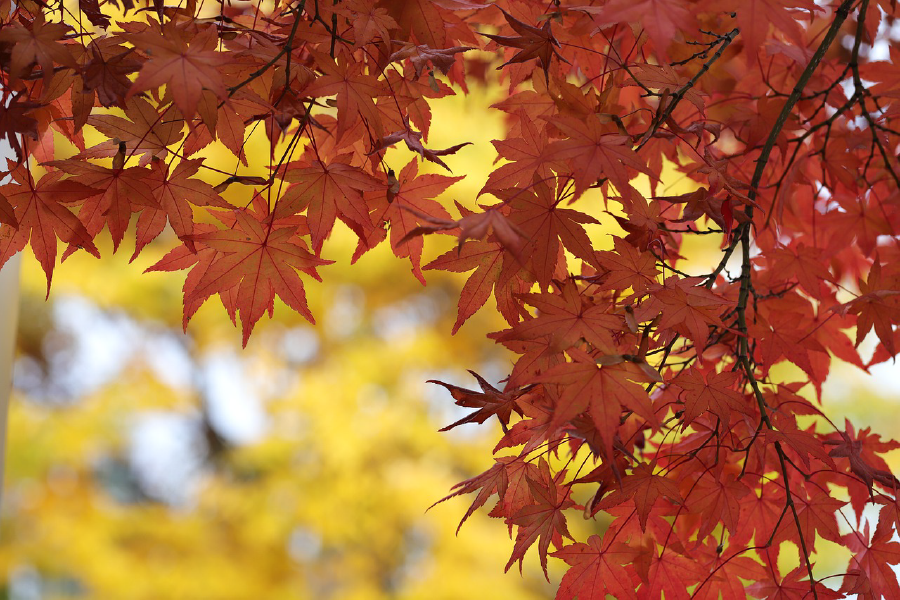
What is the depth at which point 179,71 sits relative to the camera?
507 mm

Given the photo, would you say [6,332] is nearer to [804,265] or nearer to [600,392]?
[600,392]

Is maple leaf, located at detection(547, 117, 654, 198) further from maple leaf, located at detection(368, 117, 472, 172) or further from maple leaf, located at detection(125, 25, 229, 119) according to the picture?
maple leaf, located at detection(125, 25, 229, 119)

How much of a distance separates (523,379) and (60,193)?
41 cm

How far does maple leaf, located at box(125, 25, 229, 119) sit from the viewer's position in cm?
49

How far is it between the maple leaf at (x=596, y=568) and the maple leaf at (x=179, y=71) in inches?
18.7

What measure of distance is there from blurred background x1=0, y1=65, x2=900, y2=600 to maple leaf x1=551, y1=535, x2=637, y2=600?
2.11 metres

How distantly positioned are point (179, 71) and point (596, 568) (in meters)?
0.53

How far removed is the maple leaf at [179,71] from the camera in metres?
0.49

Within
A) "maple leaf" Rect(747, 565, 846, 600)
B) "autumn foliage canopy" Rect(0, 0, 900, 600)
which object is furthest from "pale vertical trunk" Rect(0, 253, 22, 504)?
"maple leaf" Rect(747, 565, 846, 600)

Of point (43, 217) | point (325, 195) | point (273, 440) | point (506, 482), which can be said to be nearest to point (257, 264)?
point (325, 195)

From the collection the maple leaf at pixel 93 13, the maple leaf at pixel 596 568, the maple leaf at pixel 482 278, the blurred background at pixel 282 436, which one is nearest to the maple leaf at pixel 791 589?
the maple leaf at pixel 596 568

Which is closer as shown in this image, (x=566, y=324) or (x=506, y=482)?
(x=566, y=324)

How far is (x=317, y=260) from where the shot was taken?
0.64 metres

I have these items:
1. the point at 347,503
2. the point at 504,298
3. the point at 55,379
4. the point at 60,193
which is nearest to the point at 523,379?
the point at 504,298
